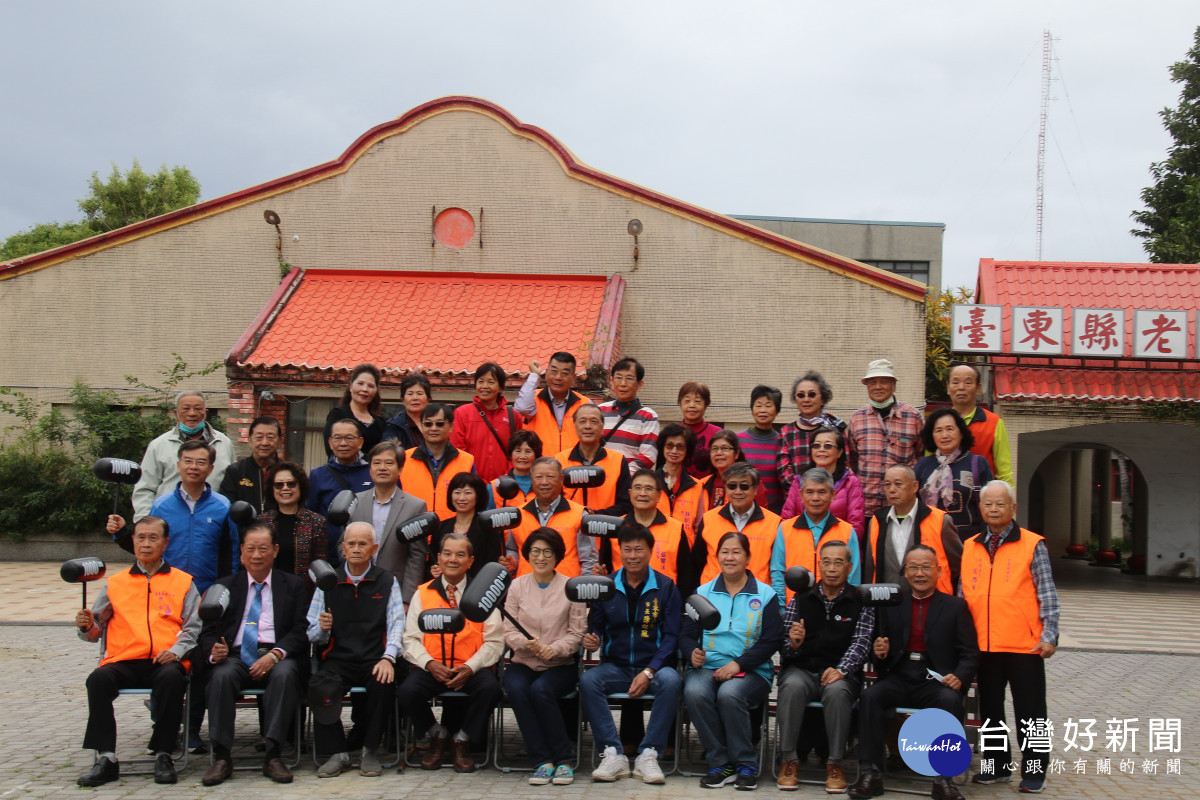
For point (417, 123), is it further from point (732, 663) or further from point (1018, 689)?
point (1018, 689)

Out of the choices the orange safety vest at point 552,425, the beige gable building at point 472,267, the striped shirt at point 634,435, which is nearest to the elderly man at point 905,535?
the striped shirt at point 634,435

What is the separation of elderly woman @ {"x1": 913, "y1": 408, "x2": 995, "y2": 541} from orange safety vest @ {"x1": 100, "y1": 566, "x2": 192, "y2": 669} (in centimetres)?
476

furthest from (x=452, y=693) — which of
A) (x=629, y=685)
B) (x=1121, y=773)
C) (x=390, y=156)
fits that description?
(x=390, y=156)

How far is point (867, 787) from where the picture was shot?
5598mm

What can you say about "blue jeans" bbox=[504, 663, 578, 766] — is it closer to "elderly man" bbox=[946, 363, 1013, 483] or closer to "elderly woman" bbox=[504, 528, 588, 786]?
"elderly woman" bbox=[504, 528, 588, 786]

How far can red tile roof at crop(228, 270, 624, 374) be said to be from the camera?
14.0 meters

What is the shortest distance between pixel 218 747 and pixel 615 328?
927 cm

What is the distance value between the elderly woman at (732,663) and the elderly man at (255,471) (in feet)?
10.1

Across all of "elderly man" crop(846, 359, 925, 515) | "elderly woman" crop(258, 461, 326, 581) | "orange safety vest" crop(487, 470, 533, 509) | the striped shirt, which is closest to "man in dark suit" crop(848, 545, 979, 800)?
"elderly man" crop(846, 359, 925, 515)

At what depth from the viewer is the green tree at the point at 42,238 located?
30641 millimetres

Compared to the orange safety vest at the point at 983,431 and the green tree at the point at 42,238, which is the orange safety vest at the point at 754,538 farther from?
the green tree at the point at 42,238

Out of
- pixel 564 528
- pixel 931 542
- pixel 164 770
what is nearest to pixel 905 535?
pixel 931 542

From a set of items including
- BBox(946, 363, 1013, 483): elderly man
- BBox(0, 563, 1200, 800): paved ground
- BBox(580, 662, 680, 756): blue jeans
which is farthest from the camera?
BBox(946, 363, 1013, 483): elderly man

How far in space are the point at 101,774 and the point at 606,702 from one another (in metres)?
2.87
